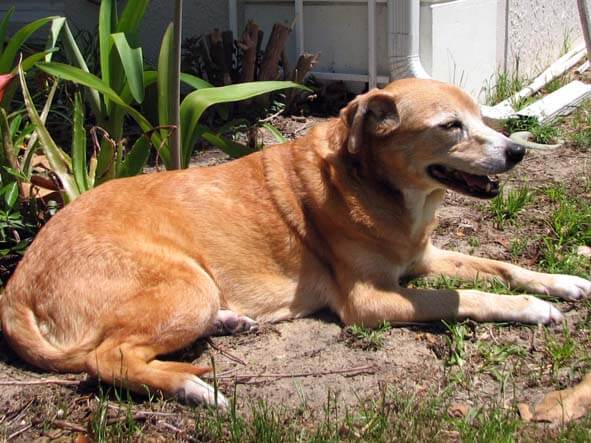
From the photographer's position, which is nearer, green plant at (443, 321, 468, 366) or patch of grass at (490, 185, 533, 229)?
green plant at (443, 321, 468, 366)

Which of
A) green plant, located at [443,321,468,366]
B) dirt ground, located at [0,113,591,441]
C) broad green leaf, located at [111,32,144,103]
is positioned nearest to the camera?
dirt ground, located at [0,113,591,441]

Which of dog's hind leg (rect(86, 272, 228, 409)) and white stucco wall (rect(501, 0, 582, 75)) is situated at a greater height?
white stucco wall (rect(501, 0, 582, 75))

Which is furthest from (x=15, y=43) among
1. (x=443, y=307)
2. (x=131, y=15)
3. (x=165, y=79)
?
(x=443, y=307)

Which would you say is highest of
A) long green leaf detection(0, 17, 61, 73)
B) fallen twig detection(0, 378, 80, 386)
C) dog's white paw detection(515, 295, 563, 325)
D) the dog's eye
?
long green leaf detection(0, 17, 61, 73)

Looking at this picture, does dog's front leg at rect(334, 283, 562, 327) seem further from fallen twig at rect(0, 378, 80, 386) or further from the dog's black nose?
fallen twig at rect(0, 378, 80, 386)

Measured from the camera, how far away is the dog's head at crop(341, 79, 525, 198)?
12.5 feet

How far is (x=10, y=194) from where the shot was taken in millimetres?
4379

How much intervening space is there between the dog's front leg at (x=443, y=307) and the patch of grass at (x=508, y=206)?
3.75ft

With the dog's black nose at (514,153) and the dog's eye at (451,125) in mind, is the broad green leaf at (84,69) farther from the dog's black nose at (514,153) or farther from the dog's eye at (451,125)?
the dog's black nose at (514,153)

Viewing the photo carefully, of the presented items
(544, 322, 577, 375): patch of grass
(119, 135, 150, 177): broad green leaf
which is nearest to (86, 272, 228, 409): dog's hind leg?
(119, 135, 150, 177): broad green leaf

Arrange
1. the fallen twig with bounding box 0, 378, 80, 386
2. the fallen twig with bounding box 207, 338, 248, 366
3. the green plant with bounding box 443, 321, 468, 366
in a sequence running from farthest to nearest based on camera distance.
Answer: the fallen twig with bounding box 207, 338, 248, 366, the green plant with bounding box 443, 321, 468, 366, the fallen twig with bounding box 0, 378, 80, 386

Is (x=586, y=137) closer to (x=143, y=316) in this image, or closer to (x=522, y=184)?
(x=522, y=184)

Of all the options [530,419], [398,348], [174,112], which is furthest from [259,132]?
[530,419]

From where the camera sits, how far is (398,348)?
3.70 metres
